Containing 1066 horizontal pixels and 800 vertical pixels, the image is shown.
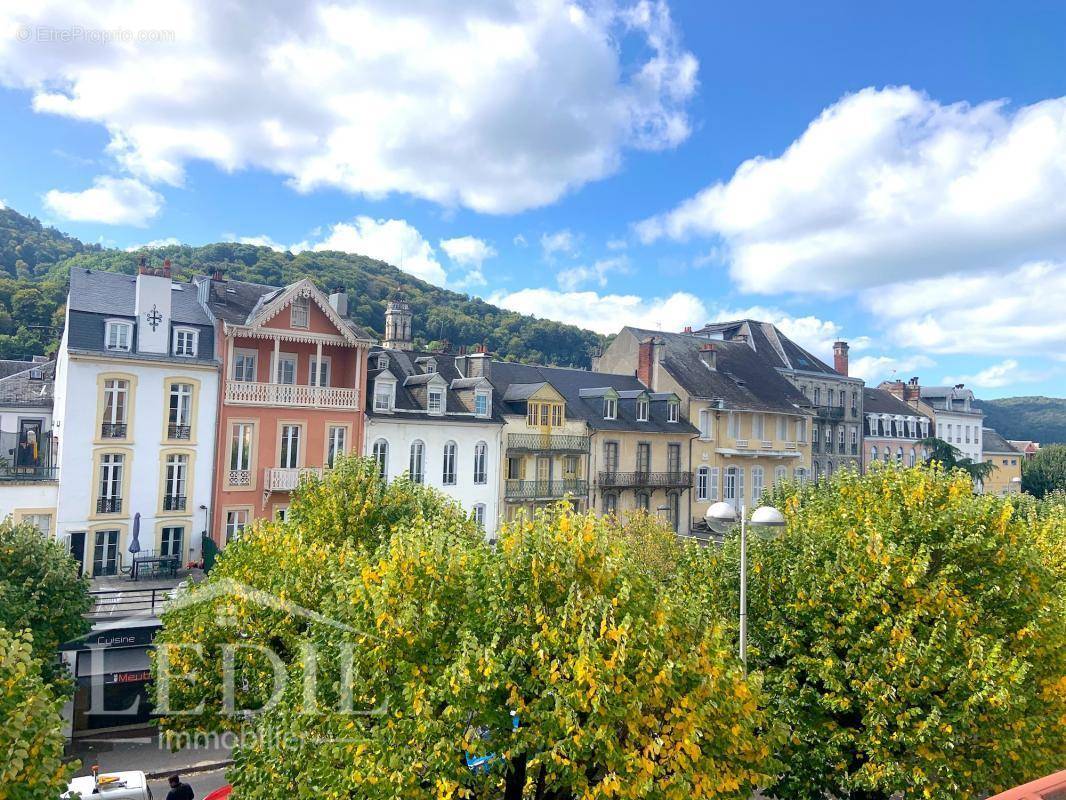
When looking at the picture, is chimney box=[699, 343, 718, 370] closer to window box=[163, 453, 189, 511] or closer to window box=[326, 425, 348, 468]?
window box=[326, 425, 348, 468]

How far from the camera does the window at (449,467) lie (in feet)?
115

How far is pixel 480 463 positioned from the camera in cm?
3619

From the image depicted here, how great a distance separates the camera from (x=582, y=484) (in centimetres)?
3903

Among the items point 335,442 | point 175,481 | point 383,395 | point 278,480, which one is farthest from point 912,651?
point 175,481

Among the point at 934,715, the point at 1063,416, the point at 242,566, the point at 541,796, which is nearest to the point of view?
the point at 541,796

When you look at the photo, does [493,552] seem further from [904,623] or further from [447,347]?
[447,347]

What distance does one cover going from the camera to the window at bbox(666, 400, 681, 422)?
4425cm

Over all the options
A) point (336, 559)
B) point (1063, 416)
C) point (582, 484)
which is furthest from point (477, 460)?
point (1063, 416)

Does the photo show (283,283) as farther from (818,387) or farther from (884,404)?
(884,404)

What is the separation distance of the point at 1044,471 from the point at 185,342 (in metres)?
84.5

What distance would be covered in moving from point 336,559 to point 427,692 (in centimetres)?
596

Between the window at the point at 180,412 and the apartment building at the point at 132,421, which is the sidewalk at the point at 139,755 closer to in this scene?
the apartment building at the point at 132,421

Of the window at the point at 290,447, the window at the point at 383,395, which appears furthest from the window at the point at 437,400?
the window at the point at 290,447

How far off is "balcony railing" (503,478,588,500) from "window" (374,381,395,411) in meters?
7.32
